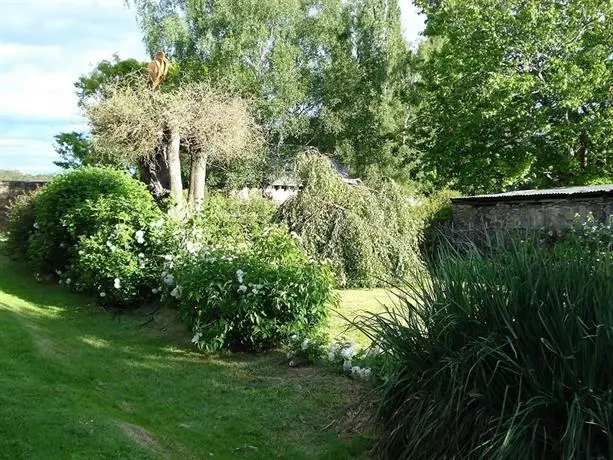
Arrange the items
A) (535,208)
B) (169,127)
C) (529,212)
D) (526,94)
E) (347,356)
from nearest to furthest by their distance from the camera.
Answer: (347,356)
(169,127)
(535,208)
(529,212)
(526,94)

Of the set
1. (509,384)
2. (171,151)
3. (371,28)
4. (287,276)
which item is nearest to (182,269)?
(287,276)

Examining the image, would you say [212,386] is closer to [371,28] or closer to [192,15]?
[192,15]

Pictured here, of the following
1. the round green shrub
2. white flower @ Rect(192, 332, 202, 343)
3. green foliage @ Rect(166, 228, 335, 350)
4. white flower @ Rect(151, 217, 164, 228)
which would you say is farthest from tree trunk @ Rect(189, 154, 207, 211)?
white flower @ Rect(192, 332, 202, 343)

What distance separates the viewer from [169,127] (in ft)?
36.5

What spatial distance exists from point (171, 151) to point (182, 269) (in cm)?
409

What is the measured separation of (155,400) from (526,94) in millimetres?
15272

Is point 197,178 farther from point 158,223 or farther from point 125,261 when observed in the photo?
point 125,261

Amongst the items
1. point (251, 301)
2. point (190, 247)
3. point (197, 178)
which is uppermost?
point (197, 178)

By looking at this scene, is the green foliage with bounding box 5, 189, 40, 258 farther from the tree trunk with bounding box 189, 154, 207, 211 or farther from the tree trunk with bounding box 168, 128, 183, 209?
the tree trunk with bounding box 189, 154, 207, 211

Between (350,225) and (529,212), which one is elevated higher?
(529,212)

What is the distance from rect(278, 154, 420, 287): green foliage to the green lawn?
318cm

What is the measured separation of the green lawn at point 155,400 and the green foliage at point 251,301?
0.26m

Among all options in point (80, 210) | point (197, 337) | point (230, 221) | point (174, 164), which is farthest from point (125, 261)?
point (174, 164)

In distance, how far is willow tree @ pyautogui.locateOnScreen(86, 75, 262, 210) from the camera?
35.3ft
